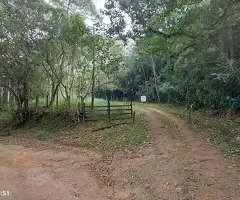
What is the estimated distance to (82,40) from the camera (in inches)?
769

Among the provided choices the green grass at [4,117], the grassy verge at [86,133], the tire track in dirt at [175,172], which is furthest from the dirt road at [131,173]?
the green grass at [4,117]

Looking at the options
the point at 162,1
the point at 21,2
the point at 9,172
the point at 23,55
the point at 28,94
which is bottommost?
the point at 9,172

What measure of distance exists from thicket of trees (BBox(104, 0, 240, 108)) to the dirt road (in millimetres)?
4748

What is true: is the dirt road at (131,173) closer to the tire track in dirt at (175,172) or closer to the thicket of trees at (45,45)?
the tire track in dirt at (175,172)

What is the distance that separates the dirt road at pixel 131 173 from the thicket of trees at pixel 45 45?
8.42m

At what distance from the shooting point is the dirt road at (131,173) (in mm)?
8195

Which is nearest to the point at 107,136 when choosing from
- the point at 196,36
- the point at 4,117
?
the point at 196,36

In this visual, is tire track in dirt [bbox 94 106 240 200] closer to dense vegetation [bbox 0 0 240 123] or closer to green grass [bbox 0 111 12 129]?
dense vegetation [bbox 0 0 240 123]

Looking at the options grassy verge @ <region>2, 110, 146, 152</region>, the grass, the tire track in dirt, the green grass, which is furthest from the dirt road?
the green grass

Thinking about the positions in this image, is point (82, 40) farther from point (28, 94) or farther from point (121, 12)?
point (28, 94)

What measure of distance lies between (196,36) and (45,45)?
9.89m

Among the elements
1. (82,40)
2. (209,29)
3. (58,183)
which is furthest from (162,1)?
(58,183)

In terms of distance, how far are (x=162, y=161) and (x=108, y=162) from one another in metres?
2.06

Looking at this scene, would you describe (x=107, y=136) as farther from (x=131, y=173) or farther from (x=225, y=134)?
(x=225, y=134)
